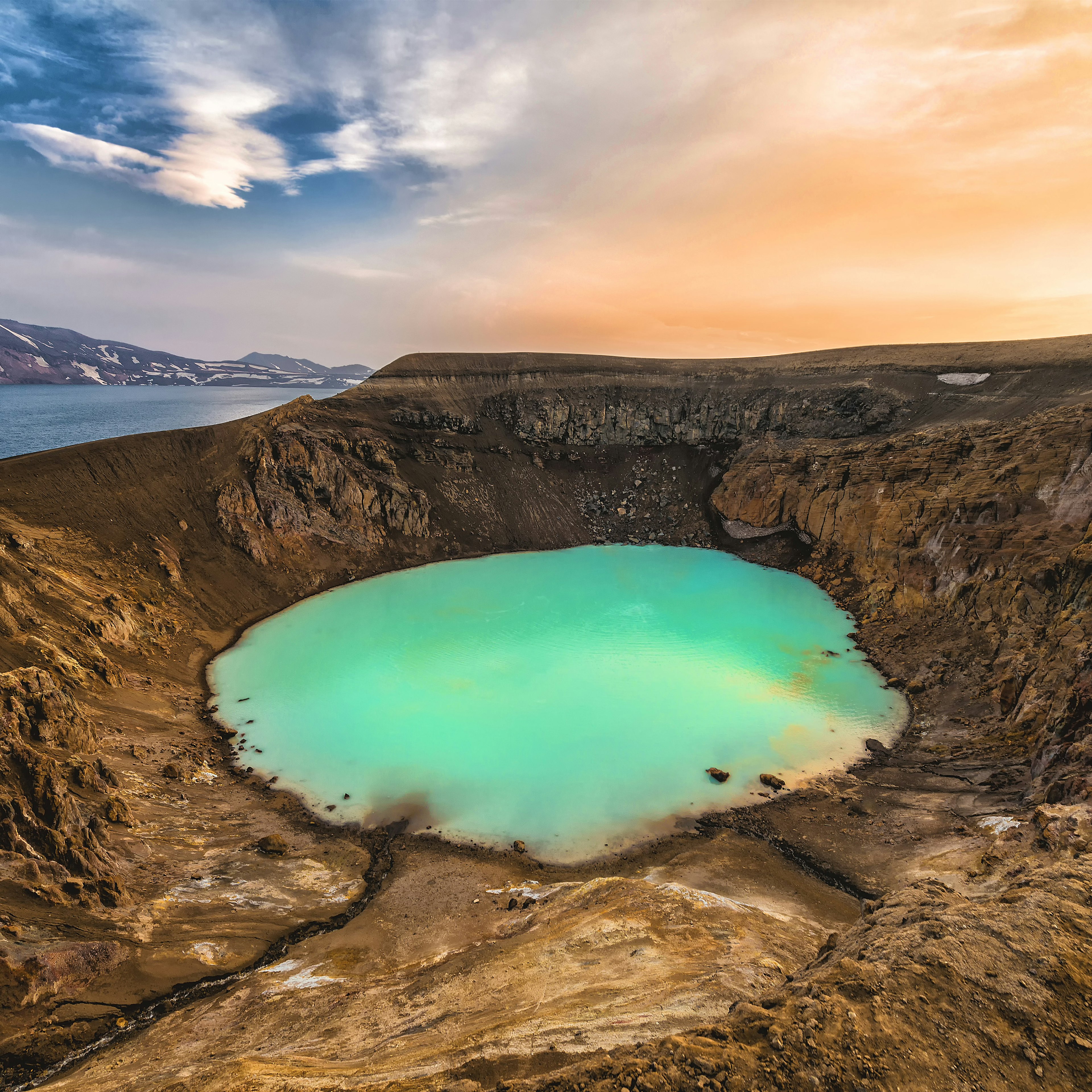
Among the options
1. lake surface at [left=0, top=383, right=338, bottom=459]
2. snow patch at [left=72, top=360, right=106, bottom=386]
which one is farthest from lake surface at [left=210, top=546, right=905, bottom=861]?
snow patch at [left=72, top=360, right=106, bottom=386]

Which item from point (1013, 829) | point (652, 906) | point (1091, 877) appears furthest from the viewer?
point (1013, 829)

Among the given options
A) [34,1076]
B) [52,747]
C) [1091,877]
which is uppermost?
[1091,877]

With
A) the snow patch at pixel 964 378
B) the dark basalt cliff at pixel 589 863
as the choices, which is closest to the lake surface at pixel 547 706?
the dark basalt cliff at pixel 589 863

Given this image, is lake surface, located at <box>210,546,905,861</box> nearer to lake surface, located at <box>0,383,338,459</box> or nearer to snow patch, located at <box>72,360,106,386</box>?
lake surface, located at <box>0,383,338,459</box>

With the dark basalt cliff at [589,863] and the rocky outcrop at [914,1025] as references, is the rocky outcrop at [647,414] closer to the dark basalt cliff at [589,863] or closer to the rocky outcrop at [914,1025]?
the dark basalt cliff at [589,863]

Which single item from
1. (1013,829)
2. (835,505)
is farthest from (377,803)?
(835,505)

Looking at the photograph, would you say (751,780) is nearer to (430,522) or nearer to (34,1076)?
(34,1076)

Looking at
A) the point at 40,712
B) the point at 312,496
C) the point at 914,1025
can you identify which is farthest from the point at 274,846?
the point at 312,496
